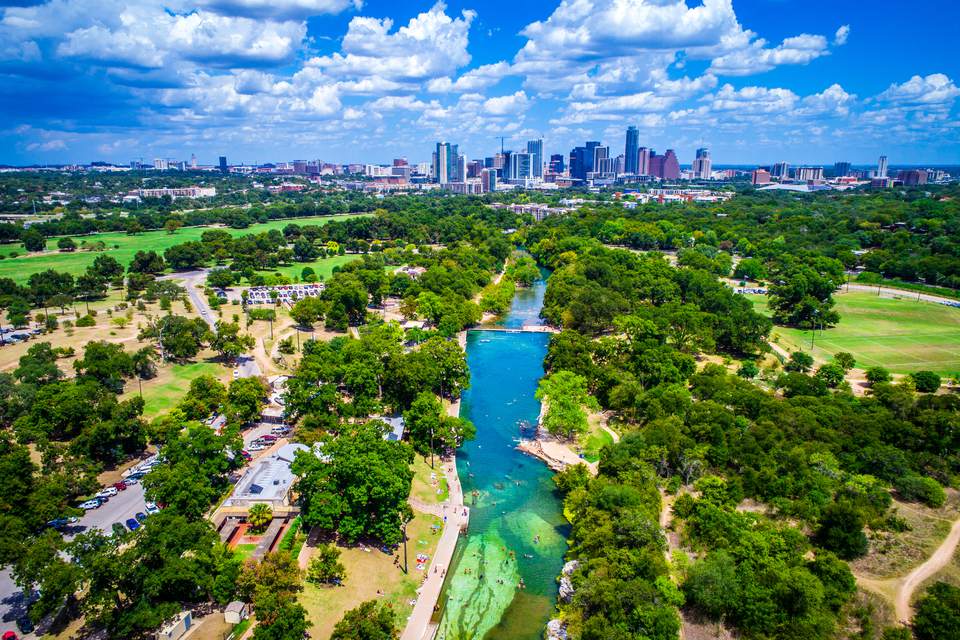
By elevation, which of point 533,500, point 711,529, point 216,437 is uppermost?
point 216,437

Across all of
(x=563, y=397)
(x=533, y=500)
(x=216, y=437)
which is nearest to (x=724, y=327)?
(x=563, y=397)

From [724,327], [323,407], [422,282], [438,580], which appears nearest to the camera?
[438,580]

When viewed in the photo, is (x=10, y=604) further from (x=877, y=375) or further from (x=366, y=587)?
(x=877, y=375)

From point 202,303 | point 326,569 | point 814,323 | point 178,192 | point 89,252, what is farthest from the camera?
point 178,192

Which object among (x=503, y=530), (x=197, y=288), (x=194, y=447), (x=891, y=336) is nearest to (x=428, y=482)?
(x=503, y=530)

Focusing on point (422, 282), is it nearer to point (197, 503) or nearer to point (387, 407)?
point (387, 407)

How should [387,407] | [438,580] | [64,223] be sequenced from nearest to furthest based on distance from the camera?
[438,580] < [387,407] < [64,223]

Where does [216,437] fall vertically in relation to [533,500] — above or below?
above
